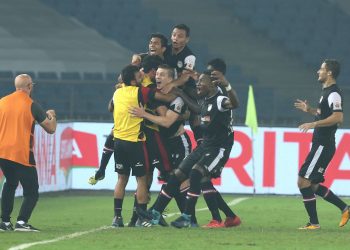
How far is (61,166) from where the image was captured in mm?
22797

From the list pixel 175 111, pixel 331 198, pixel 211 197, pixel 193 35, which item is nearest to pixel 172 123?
pixel 175 111

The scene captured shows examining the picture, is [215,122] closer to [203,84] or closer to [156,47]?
[203,84]

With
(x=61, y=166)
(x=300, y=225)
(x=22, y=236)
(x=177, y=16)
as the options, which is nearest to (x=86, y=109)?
(x=61, y=166)

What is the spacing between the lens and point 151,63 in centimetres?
1489

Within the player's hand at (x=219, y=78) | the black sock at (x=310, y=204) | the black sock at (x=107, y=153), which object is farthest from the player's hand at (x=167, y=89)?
the black sock at (x=107, y=153)

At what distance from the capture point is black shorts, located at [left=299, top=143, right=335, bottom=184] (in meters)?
14.7

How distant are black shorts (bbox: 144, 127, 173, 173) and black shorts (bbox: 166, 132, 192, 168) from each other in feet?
0.37

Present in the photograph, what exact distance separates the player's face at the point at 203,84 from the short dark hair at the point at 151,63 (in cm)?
65

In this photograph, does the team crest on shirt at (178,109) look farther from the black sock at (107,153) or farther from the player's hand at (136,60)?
the black sock at (107,153)

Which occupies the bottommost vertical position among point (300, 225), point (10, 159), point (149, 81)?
point (300, 225)

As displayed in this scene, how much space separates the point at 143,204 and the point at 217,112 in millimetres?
1468

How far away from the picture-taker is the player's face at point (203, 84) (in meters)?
14.5

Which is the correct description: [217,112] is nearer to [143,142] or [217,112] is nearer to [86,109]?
[143,142]

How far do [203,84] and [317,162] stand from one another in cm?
170
